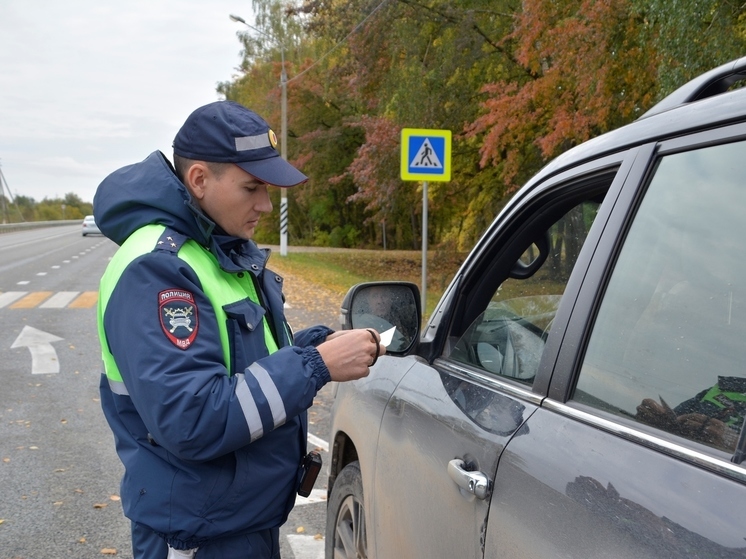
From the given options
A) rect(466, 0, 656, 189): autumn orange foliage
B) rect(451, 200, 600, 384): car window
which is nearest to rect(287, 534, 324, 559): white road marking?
rect(451, 200, 600, 384): car window

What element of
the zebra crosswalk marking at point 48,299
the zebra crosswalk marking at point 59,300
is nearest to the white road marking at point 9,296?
the zebra crosswalk marking at point 48,299

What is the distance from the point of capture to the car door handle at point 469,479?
1.72 meters

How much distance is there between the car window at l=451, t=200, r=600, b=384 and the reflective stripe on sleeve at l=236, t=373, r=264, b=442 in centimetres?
68

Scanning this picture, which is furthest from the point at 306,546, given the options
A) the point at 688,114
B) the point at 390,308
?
the point at 688,114

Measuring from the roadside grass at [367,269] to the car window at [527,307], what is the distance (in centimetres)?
974

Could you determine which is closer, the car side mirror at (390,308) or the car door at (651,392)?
the car door at (651,392)

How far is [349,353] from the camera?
2002mm

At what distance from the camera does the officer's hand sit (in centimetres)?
198

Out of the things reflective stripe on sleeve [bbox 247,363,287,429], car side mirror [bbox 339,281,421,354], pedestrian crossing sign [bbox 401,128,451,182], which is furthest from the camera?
pedestrian crossing sign [bbox 401,128,451,182]

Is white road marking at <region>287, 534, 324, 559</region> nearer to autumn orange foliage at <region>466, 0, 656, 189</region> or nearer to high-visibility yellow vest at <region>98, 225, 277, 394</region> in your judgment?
high-visibility yellow vest at <region>98, 225, 277, 394</region>

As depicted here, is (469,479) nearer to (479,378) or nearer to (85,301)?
(479,378)

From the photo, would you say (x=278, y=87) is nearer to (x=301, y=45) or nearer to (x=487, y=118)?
(x=301, y=45)

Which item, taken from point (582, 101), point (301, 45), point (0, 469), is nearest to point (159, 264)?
point (0, 469)

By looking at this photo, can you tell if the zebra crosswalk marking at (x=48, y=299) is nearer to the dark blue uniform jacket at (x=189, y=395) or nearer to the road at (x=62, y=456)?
the road at (x=62, y=456)
